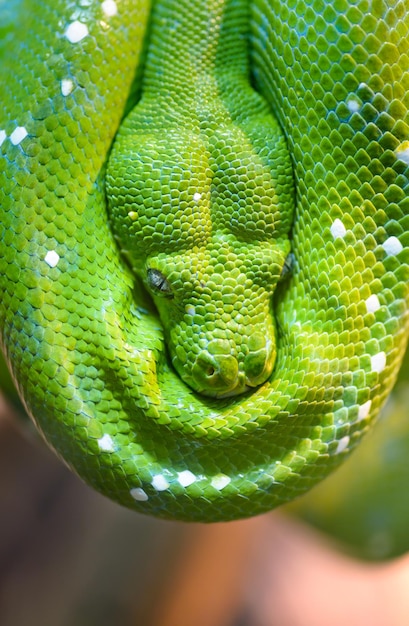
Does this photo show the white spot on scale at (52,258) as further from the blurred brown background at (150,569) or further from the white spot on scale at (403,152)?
the blurred brown background at (150,569)

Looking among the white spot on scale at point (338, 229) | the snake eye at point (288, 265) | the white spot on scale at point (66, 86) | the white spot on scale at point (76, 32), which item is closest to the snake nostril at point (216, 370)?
the snake eye at point (288, 265)

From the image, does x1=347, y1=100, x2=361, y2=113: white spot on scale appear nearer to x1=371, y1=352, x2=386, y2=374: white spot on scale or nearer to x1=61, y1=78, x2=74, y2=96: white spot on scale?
x1=371, y1=352, x2=386, y2=374: white spot on scale

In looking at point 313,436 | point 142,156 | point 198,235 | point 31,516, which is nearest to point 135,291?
point 198,235

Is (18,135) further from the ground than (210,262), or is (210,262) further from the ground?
(18,135)

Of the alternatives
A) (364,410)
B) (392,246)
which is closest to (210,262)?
(392,246)

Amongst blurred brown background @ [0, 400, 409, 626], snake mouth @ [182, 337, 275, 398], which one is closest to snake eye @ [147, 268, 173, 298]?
snake mouth @ [182, 337, 275, 398]

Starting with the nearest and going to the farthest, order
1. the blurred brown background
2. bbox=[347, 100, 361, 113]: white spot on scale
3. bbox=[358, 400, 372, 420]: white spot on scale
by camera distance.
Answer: bbox=[347, 100, 361, 113]: white spot on scale, bbox=[358, 400, 372, 420]: white spot on scale, the blurred brown background

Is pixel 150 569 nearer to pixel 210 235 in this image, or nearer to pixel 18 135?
pixel 210 235
